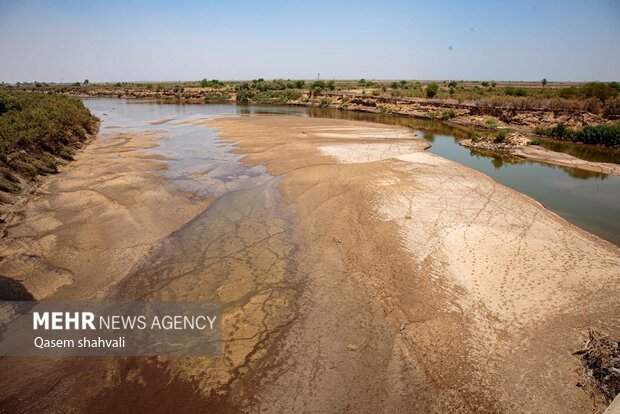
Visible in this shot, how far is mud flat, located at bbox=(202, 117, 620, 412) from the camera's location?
5973mm

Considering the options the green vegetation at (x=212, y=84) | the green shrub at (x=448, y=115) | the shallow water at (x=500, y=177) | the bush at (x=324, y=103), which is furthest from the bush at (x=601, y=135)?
the green vegetation at (x=212, y=84)

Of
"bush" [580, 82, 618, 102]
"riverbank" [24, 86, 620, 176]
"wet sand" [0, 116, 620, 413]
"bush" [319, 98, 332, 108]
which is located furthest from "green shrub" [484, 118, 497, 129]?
"bush" [319, 98, 332, 108]

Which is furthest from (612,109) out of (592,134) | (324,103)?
(324,103)

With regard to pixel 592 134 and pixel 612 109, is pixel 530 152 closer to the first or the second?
pixel 592 134

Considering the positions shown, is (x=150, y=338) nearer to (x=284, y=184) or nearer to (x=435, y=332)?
(x=435, y=332)

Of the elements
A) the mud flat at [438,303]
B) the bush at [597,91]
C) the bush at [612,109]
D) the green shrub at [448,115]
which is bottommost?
the mud flat at [438,303]

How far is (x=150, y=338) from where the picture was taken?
715 cm

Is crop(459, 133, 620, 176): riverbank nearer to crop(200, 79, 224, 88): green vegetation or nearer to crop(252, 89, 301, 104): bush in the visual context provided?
crop(252, 89, 301, 104): bush

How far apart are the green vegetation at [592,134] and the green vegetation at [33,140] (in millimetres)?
36277

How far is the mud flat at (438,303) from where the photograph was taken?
5973 millimetres

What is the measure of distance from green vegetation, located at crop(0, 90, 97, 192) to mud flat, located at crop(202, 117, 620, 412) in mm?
12254

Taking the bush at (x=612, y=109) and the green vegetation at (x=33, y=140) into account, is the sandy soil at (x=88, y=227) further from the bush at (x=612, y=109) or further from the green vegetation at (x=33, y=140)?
the bush at (x=612, y=109)

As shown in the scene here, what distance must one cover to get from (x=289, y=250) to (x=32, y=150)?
52.4ft

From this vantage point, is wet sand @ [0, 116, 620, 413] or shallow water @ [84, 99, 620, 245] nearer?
wet sand @ [0, 116, 620, 413]
